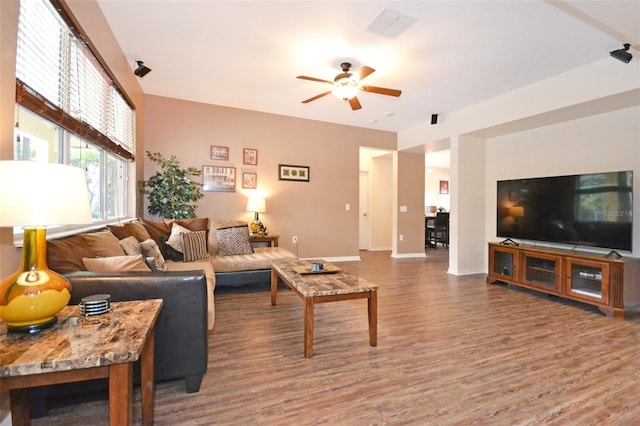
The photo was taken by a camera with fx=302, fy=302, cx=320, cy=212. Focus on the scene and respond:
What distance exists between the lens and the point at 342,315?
2.97 metres

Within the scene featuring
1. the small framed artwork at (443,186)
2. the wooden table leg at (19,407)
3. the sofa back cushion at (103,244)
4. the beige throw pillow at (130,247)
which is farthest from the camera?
the small framed artwork at (443,186)

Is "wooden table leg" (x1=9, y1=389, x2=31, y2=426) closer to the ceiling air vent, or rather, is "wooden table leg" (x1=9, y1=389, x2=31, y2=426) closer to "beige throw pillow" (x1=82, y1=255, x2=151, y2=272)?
"beige throw pillow" (x1=82, y1=255, x2=151, y2=272)

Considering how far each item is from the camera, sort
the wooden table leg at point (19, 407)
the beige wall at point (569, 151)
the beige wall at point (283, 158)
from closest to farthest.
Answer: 1. the wooden table leg at point (19, 407)
2. the beige wall at point (569, 151)
3. the beige wall at point (283, 158)

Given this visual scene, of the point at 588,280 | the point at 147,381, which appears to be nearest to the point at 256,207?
the point at 147,381

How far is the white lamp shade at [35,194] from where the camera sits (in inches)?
40.4

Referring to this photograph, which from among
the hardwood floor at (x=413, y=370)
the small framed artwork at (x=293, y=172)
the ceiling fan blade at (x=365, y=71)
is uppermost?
the ceiling fan blade at (x=365, y=71)

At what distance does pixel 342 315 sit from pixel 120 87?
3.32 metres

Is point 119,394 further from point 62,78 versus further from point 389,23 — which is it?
point 389,23

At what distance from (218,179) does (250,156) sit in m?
0.67

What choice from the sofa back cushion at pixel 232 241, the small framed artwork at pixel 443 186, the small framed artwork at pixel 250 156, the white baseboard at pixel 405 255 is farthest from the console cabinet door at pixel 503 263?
the small framed artwork at pixel 443 186

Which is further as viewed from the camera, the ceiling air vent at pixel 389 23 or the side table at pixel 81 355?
the ceiling air vent at pixel 389 23

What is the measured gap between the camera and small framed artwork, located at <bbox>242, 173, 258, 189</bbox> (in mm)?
5172

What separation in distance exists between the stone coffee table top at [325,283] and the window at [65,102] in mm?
1823

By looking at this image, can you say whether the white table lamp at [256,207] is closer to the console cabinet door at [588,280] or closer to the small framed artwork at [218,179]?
the small framed artwork at [218,179]
